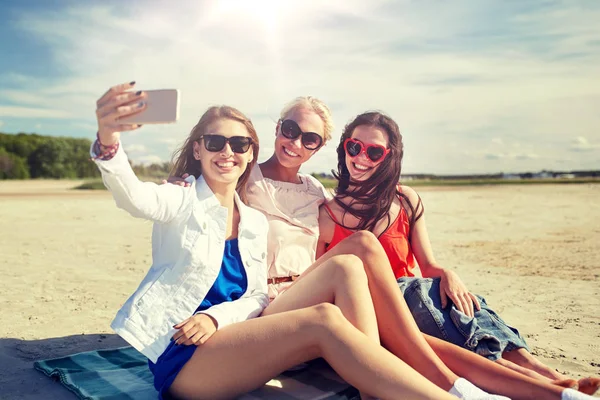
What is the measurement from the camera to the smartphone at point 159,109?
2.86 meters

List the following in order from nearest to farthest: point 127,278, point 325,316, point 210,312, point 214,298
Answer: point 325,316 < point 210,312 < point 214,298 < point 127,278

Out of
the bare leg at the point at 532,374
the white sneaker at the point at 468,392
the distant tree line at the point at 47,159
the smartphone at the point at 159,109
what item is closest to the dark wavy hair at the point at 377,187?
the bare leg at the point at 532,374

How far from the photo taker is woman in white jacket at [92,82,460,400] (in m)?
3.05

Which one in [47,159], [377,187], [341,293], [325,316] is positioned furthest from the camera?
[47,159]

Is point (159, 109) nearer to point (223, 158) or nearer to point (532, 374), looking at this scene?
point (223, 158)

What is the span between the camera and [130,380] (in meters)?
4.20

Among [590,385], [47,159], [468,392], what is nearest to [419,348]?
[468,392]

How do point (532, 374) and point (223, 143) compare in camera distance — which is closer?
point (532, 374)

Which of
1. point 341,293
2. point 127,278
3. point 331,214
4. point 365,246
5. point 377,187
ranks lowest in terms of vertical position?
point 127,278

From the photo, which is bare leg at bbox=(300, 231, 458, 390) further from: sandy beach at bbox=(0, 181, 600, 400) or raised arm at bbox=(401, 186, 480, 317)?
sandy beach at bbox=(0, 181, 600, 400)

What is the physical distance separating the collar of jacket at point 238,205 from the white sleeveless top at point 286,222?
1.10ft

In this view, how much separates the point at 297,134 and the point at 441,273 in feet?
4.90

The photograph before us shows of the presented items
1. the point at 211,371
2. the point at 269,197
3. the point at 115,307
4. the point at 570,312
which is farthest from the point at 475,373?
the point at 115,307

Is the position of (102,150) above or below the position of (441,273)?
above
